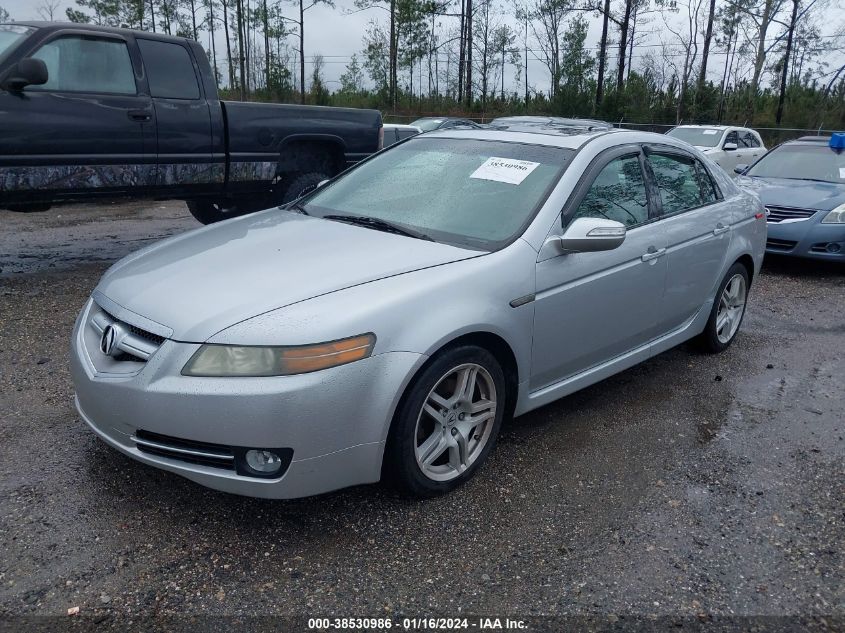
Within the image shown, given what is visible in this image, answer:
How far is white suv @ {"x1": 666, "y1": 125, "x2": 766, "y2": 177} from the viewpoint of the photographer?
584 inches

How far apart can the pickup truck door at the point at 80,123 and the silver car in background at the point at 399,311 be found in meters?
2.95

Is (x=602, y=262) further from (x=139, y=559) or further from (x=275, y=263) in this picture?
(x=139, y=559)

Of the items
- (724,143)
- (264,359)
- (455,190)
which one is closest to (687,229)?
(455,190)

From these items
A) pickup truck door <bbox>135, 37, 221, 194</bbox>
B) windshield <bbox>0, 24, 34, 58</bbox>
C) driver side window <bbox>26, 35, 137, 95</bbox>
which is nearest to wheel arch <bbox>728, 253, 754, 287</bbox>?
pickup truck door <bbox>135, 37, 221, 194</bbox>

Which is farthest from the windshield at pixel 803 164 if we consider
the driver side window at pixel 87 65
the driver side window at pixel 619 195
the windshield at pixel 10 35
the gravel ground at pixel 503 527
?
the windshield at pixel 10 35

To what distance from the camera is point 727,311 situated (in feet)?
17.3

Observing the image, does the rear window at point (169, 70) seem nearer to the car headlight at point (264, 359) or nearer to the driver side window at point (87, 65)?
the driver side window at point (87, 65)

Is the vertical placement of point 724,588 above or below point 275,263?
below

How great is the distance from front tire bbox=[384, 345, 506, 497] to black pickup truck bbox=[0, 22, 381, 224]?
165 inches

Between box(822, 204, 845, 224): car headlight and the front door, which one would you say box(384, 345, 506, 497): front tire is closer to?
the front door

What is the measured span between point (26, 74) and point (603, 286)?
483 cm

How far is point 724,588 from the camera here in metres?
2.70

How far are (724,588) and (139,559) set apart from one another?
215 centimetres

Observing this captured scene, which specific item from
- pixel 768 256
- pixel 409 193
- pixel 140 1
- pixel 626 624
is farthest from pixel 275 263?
pixel 140 1
